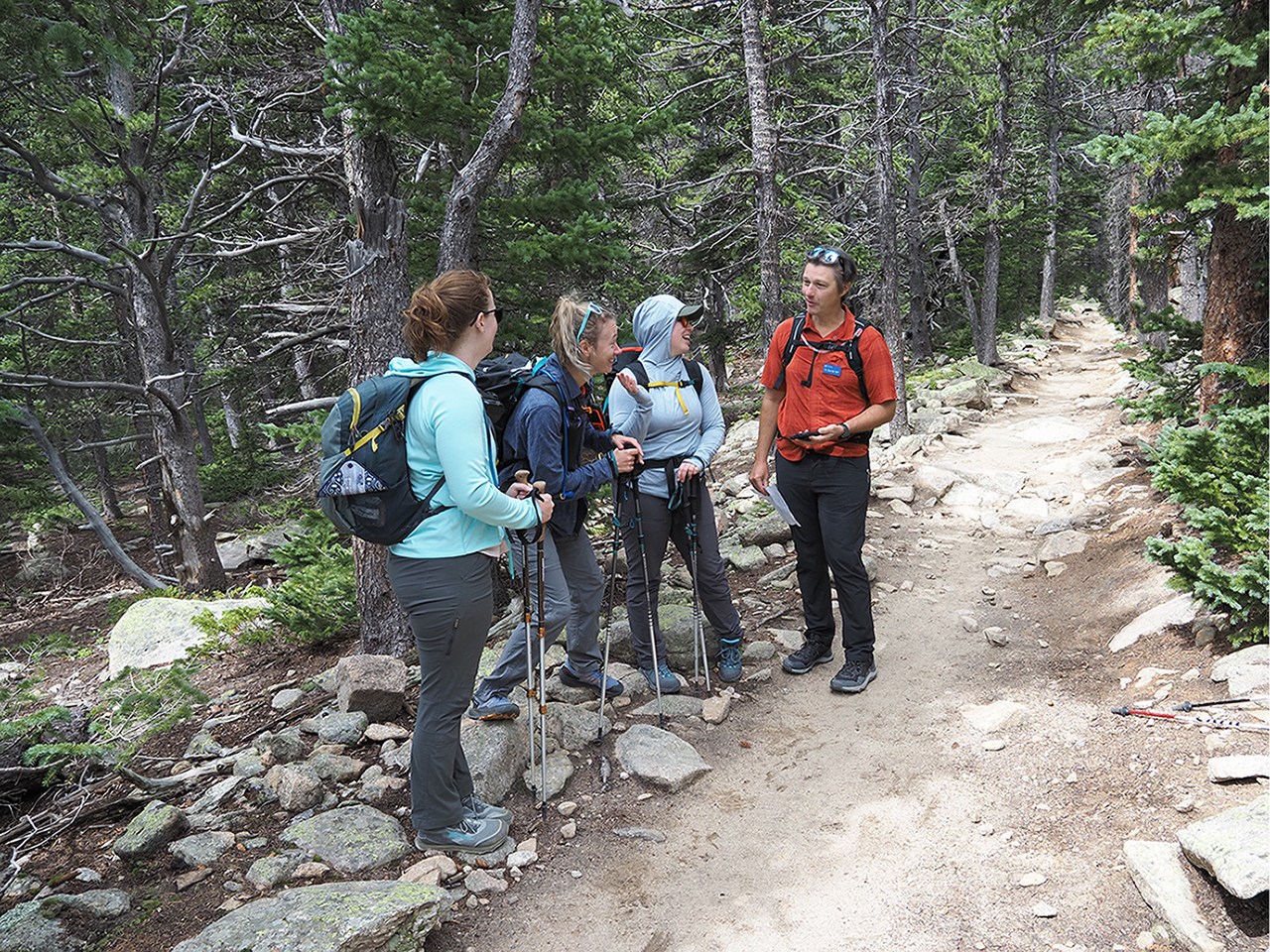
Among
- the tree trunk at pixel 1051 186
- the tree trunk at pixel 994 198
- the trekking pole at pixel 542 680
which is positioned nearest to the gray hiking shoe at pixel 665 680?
the trekking pole at pixel 542 680

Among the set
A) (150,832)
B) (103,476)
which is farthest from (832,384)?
(103,476)

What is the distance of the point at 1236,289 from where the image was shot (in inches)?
246

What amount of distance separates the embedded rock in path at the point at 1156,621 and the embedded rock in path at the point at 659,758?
117 inches

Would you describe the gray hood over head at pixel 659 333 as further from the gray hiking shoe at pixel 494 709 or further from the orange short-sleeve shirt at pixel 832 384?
the gray hiking shoe at pixel 494 709

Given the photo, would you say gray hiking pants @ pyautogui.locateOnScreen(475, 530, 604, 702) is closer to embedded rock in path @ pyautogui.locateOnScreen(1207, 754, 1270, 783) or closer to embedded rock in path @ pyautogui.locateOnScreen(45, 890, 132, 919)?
embedded rock in path @ pyautogui.locateOnScreen(45, 890, 132, 919)

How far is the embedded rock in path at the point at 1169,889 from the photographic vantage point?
2795 millimetres

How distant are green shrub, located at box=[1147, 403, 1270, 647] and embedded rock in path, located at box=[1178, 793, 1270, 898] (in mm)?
1404

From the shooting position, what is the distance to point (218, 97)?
28.7ft

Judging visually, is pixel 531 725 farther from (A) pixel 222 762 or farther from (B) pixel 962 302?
(B) pixel 962 302

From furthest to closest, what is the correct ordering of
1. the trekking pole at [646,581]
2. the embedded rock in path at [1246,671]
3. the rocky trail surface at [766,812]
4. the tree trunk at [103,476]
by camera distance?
1. the tree trunk at [103,476]
2. the trekking pole at [646,581]
3. the embedded rock in path at [1246,671]
4. the rocky trail surface at [766,812]

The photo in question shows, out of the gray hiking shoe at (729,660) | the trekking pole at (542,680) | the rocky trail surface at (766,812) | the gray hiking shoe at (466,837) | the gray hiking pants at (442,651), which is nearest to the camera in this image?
the rocky trail surface at (766,812)

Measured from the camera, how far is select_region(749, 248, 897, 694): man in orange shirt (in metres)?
5.00

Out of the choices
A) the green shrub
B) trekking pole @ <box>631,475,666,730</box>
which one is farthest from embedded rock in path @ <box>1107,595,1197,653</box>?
trekking pole @ <box>631,475,666,730</box>

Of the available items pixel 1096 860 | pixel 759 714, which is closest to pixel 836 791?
pixel 759 714
